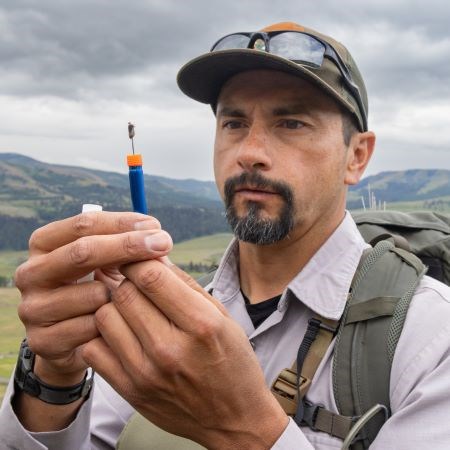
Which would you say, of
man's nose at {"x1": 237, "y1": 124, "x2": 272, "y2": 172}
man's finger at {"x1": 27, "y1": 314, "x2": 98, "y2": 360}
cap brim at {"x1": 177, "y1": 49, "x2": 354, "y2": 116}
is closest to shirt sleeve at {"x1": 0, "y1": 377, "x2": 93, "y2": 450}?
man's finger at {"x1": 27, "y1": 314, "x2": 98, "y2": 360}

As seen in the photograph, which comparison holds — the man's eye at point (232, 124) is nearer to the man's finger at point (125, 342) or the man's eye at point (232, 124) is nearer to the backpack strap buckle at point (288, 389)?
the backpack strap buckle at point (288, 389)

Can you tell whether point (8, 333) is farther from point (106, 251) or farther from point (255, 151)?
point (106, 251)

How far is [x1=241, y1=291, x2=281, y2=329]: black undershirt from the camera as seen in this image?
173 inches

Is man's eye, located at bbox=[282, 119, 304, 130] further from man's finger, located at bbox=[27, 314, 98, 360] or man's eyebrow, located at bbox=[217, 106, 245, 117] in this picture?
man's finger, located at bbox=[27, 314, 98, 360]

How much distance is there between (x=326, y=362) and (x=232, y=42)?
2715 mm

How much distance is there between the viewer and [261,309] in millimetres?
4465

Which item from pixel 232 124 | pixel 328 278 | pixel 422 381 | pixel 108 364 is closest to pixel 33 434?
pixel 108 364

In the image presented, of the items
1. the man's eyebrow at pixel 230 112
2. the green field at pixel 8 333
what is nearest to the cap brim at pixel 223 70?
the man's eyebrow at pixel 230 112

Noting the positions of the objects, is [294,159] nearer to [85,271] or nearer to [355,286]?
[355,286]

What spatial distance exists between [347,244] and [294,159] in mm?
796

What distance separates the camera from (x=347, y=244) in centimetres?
435

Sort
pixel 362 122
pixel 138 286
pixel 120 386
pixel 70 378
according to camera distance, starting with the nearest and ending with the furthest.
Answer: pixel 138 286
pixel 120 386
pixel 70 378
pixel 362 122

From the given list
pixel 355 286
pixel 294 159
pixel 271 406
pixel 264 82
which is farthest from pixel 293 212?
pixel 271 406

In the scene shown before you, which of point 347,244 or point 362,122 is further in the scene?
point 362,122
